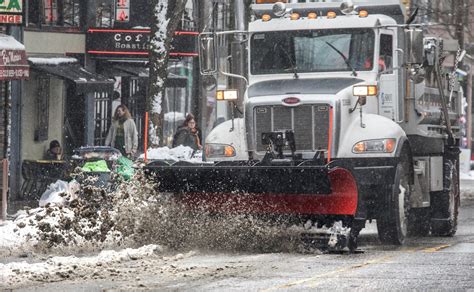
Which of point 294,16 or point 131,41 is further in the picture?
point 131,41

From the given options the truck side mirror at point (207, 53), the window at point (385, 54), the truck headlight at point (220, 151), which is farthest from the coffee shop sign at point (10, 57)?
the window at point (385, 54)

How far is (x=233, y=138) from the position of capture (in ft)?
52.6

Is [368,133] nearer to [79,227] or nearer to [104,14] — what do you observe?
[79,227]

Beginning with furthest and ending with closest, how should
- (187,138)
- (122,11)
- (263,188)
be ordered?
1. (122,11)
2. (187,138)
3. (263,188)

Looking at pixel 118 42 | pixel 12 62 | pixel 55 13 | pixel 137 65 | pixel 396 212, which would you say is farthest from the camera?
pixel 137 65

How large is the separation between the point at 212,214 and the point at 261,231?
0.70 metres

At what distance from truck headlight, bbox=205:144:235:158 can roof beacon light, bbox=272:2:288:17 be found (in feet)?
6.67

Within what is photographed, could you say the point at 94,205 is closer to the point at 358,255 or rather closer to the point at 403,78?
the point at 358,255

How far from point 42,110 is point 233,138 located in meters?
15.0

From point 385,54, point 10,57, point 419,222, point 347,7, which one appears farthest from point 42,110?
point 385,54

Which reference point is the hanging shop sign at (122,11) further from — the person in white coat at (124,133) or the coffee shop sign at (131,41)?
the person in white coat at (124,133)

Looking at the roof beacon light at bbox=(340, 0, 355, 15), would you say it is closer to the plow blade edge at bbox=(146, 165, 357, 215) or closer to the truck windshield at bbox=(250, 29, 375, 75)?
the truck windshield at bbox=(250, 29, 375, 75)

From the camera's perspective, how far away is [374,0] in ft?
56.9

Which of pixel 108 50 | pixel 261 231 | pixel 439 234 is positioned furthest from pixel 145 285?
pixel 108 50
